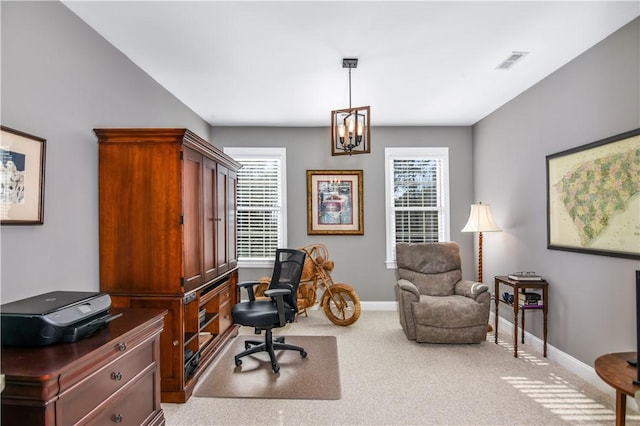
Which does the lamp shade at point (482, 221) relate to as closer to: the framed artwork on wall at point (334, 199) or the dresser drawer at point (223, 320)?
Answer: the framed artwork on wall at point (334, 199)

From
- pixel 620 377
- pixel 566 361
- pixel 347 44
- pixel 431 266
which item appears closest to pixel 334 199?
pixel 431 266

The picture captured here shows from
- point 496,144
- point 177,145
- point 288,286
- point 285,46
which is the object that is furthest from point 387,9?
point 496,144

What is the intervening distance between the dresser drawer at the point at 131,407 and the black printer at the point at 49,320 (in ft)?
1.15

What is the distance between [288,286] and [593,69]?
3242 millimetres

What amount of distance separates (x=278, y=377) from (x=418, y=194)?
3.34 m

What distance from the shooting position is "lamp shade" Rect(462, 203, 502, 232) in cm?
404

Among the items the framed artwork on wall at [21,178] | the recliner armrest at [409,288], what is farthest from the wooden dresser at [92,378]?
the recliner armrest at [409,288]

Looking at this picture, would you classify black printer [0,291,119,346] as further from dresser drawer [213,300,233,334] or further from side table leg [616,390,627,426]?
side table leg [616,390,627,426]

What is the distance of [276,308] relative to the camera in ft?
10.4

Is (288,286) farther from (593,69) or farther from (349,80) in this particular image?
(593,69)

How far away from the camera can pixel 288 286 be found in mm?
3367

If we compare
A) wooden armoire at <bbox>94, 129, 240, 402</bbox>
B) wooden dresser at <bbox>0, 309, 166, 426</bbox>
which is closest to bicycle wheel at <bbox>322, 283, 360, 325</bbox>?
wooden armoire at <bbox>94, 129, 240, 402</bbox>

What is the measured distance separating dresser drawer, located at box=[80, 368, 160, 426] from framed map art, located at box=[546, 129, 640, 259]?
3311 millimetres

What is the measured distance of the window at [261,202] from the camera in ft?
16.6
